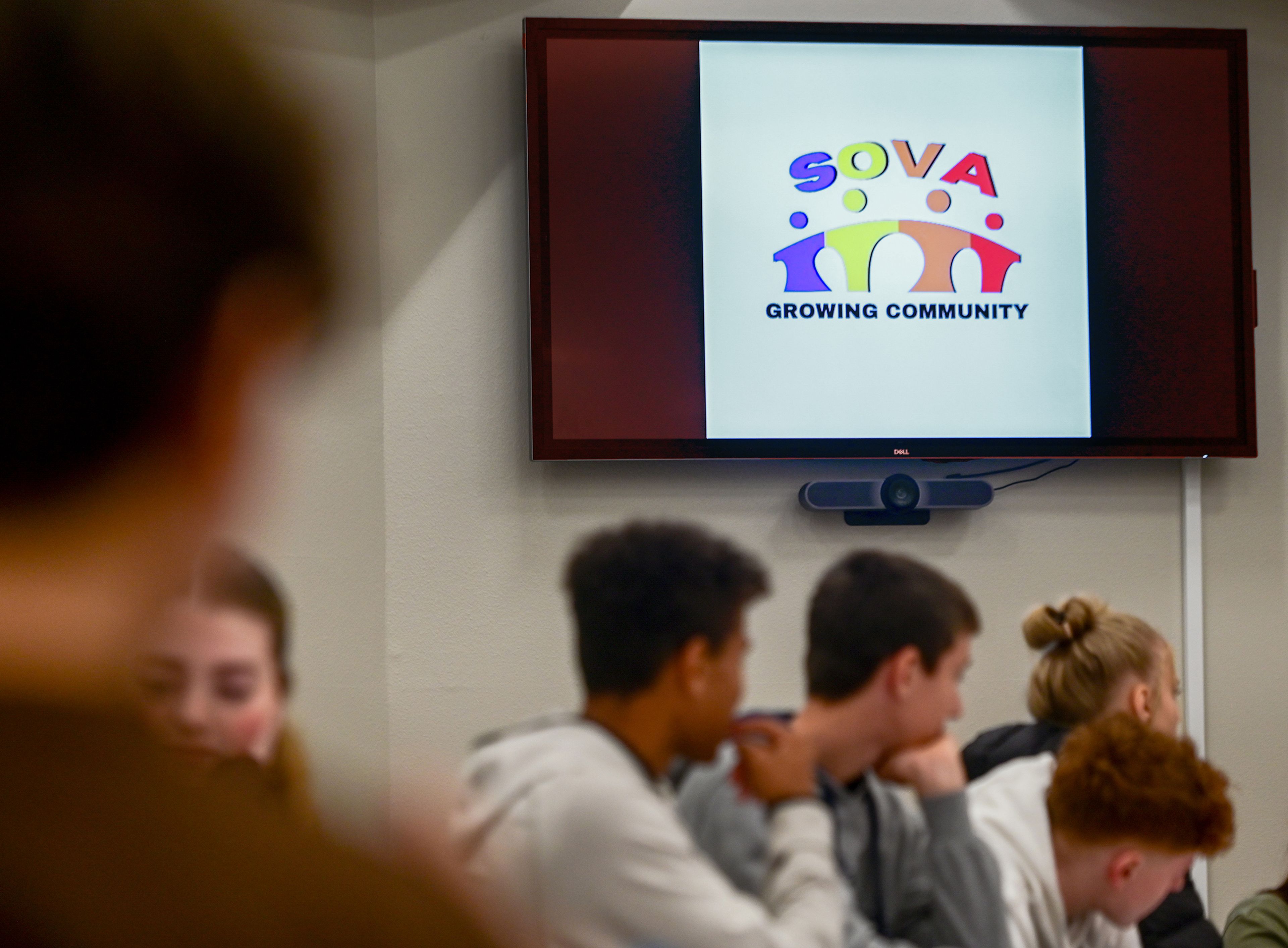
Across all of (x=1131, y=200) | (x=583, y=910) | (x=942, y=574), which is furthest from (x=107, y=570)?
(x=1131, y=200)

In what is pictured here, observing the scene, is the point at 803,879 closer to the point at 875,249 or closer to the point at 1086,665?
the point at 1086,665

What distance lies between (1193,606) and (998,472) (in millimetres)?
509

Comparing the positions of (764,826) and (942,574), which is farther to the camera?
(942,574)

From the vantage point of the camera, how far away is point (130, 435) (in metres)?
0.34

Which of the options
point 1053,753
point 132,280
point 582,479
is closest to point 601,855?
→ point 132,280

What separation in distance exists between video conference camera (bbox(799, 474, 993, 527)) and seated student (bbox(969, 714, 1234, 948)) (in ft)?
4.34

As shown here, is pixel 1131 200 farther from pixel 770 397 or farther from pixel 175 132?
pixel 175 132

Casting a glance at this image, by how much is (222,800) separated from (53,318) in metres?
0.13

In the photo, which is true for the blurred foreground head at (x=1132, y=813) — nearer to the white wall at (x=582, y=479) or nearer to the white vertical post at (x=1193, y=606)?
the white wall at (x=582, y=479)

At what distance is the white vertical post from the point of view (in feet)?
8.48

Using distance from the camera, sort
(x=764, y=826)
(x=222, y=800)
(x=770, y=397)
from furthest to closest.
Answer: (x=770, y=397), (x=764, y=826), (x=222, y=800)

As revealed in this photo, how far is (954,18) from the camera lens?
2.63 metres

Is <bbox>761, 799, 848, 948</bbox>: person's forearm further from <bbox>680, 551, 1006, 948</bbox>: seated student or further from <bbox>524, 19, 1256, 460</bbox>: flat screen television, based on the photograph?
<bbox>524, 19, 1256, 460</bbox>: flat screen television

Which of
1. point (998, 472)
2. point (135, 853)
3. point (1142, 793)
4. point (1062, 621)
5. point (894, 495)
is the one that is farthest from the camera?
point (998, 472)
